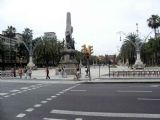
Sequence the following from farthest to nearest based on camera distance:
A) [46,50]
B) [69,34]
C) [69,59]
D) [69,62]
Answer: [46,50]
[69,34]
[69,59]
[69,62]

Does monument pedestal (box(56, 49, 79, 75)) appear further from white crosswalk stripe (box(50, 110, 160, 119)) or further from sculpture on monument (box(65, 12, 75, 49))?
white crosswalk stripe (box(50, 110, 160, 119))

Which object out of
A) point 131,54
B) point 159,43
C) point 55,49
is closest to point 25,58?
point 55,49

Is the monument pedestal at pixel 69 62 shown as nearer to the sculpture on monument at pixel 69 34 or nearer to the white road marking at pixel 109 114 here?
the sculpture on monument at pixel 69 34

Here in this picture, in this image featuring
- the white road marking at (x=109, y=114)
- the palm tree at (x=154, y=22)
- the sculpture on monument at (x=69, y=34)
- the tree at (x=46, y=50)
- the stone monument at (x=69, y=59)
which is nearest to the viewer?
the white road marking at (x=109, y=114)

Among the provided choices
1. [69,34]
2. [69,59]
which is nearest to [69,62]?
[69,59]

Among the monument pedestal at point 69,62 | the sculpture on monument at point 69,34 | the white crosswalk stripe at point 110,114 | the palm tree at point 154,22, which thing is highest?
the palm tree at point 154,22

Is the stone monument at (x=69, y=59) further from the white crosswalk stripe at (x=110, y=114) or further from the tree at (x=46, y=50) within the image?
the tree at (x=46, y=50)

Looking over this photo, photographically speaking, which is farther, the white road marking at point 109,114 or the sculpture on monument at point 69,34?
the sculpture on monument at point 69,34

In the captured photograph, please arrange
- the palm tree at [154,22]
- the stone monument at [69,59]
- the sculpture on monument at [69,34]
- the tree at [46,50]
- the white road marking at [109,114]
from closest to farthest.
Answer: the white road marking at [109,114], the stone monument at [69,59], the sculpture on monument at [69,34], the palm tree at [154,22], the tree at [46,50]

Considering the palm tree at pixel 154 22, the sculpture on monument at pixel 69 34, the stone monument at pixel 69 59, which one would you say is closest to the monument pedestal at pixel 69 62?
the stone monument at pixel 69 59

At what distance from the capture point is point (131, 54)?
125 metres

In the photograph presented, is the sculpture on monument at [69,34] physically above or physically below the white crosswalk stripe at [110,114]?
above

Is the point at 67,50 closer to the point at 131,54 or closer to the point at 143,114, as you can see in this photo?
the point at 143,114

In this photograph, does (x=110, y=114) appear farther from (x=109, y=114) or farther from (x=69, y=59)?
(x=69, y=59)
